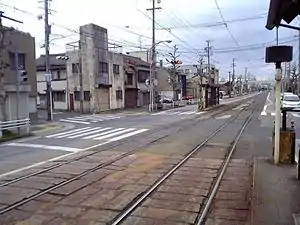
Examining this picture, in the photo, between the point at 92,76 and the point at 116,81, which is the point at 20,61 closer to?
the point at 92,76

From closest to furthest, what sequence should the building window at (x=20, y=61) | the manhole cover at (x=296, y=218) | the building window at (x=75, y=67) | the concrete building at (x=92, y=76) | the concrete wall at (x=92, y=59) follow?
the manhole cover at (x=296, y=218) → the building window at (x=20, y=61) → the concrete wall at (x=92, y=59) → the concrete building at (x=92, y=76) → the building window at (x=75, y=67)

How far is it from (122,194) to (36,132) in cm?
1606

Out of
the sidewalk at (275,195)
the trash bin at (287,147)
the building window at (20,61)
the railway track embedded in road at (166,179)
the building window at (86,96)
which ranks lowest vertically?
the railway track embedded in road at (166,179)

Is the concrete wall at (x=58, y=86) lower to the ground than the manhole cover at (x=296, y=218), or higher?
higher

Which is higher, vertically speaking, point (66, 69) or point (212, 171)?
point (66, 69)

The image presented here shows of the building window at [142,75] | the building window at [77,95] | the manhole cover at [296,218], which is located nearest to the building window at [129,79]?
the building window at [142,75]

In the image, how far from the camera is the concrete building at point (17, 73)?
74.1 feet

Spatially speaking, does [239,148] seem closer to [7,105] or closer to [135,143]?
[135,143]

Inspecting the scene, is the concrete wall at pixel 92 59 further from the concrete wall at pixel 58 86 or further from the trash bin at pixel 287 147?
the trash bin at pixel 287 147

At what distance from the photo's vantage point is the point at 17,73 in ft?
75.0

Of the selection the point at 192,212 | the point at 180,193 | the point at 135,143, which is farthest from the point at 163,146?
the point at 192,212

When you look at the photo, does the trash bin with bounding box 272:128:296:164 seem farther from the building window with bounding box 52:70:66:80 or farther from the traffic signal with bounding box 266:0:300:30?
the building window with bounding box 52:70:66:80

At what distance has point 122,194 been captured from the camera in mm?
8180

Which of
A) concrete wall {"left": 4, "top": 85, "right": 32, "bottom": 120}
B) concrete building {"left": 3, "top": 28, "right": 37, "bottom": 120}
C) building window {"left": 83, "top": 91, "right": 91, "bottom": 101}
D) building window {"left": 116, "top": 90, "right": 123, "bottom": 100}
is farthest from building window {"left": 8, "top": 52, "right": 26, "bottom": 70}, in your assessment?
building window {"left": 116, "top": 90, "right": 123, "bottom": 100}
